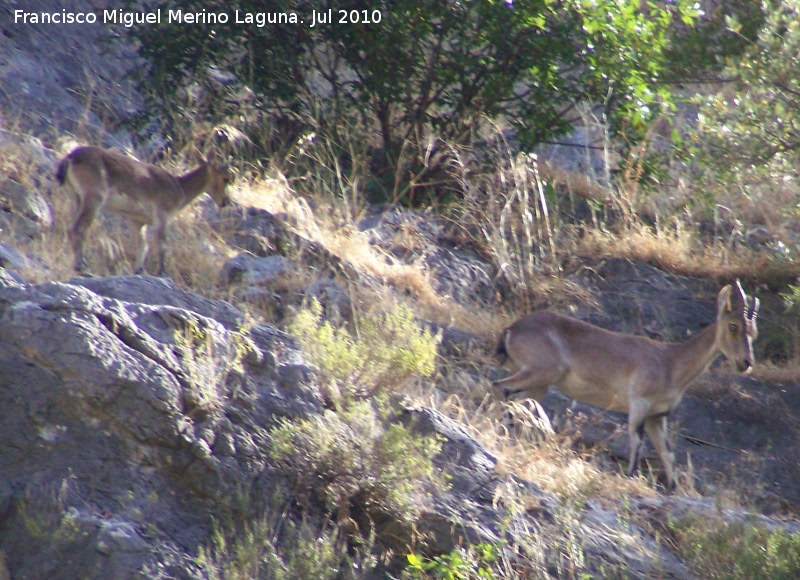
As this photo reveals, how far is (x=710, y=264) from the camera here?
1498 centimetres

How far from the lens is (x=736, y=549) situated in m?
7.45

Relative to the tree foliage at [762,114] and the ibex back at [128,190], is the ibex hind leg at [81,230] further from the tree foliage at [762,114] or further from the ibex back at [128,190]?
the tree foliage at [762,114]

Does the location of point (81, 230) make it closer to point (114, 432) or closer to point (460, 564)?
point (114, 432)

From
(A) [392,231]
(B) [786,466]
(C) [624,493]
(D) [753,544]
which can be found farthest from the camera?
(A) [392,231]

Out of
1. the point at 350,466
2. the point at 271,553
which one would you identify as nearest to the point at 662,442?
the point at 350,466

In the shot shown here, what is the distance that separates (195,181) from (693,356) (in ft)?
18.4

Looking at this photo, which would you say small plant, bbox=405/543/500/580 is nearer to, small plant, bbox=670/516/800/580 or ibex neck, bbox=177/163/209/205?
small plant, bbox=670/516/800/580

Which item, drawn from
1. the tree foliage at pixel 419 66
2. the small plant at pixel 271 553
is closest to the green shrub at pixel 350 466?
the small plant at pixel 271 553

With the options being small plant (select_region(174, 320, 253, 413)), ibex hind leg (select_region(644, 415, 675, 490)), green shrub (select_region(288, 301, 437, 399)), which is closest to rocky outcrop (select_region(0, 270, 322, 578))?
small plant (select_region(174, 320, 253, 413))

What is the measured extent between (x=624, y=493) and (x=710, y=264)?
7.04 meters

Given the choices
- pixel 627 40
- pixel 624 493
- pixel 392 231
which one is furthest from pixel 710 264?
pixel 624 493

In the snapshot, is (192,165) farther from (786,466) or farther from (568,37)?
(786,466)

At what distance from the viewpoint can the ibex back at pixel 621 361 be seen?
11.1m

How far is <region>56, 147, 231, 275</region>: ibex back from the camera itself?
10.2 metres
